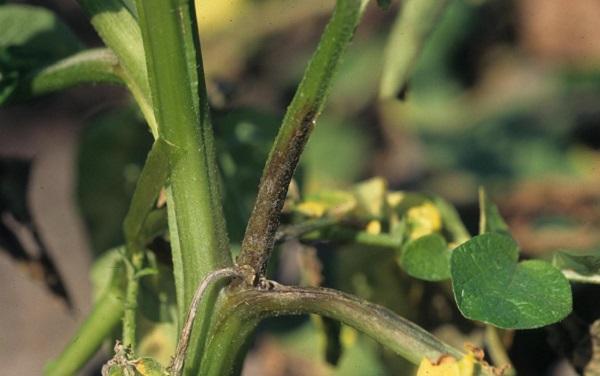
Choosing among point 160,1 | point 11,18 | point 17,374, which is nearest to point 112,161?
point 11,18

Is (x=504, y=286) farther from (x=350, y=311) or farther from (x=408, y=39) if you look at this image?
(x=408, y=39)

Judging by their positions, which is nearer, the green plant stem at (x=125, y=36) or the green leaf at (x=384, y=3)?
the green leaf at (x=384, y=3)

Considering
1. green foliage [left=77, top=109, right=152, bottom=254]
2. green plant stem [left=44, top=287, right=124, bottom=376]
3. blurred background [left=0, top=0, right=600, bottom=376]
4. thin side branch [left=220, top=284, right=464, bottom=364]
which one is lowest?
thin side branch [left=220, top=284, right=464, bottom=364]

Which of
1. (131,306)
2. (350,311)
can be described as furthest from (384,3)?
(131,306)

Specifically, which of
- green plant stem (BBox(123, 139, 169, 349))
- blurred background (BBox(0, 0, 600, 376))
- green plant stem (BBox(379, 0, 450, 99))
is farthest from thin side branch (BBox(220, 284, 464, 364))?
blurred background (BBox(0, 0, 600, 376))

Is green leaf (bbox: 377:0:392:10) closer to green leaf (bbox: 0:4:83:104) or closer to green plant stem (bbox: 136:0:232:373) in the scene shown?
green plant stem (bbox: 136:0:232:373)

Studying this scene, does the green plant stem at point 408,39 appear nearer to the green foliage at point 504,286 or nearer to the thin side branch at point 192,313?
Result: the green foliage at point 504,286

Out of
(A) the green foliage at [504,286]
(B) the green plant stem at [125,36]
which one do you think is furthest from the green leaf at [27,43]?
(A) the green foliage at [504,286]
